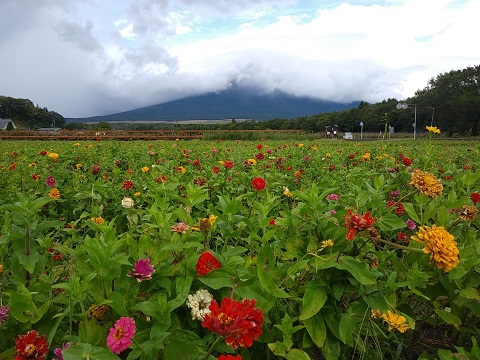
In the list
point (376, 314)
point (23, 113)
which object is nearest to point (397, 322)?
point (376, 314)

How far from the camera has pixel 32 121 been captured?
80125mm

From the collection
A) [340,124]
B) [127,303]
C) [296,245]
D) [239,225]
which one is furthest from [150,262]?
[340,124]

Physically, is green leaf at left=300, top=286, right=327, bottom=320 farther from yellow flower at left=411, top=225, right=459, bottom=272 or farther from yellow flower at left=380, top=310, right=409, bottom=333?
yellow flower at left=411, top=225, right=459, bottom=272

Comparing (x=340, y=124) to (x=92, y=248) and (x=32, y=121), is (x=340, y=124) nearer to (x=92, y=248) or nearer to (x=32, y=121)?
(x=32, y=121)

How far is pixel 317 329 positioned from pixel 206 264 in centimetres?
37

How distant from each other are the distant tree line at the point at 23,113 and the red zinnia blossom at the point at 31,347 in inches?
3392

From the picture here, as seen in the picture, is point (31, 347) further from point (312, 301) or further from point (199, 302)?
point (312, 301)

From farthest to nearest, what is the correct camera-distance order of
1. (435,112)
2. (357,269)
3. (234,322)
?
(435,112), (357,269), (234,322)

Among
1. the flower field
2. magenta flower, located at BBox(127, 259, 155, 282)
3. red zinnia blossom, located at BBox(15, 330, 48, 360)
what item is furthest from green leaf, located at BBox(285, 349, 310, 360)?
red zinnia blossom, located at BBox(15, 330, 48, 360)

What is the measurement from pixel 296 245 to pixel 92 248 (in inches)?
23.9

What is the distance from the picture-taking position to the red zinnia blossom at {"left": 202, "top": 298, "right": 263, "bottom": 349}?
2.12ft

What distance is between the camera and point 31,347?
2.55 feet

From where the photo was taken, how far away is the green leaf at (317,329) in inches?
39.9

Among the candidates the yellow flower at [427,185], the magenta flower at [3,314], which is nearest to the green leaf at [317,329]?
the yellow flower at [427,185]
